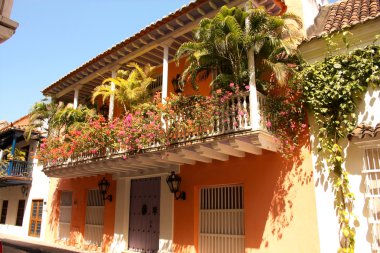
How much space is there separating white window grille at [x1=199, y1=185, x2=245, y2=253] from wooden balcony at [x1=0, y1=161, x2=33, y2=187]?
12539mm

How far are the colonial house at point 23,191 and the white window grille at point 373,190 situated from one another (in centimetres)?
1406

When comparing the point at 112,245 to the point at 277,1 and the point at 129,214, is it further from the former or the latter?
the point at 277,1

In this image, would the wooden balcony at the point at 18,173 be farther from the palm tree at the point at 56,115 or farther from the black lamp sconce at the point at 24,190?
the palm tree at the point at 56,115

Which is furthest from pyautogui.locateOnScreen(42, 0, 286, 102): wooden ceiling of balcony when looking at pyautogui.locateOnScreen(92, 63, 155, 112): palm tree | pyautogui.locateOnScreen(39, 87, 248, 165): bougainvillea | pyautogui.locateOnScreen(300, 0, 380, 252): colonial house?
pyautogui.locateOnScreen(300, 0, 380, 252): colonial house

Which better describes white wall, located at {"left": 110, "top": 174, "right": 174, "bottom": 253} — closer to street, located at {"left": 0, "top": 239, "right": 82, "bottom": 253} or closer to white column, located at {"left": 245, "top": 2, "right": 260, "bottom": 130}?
street, located at {"left": 0, "top": 239, "right": 82, "bottom": 253}

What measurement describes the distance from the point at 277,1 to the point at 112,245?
9.35m

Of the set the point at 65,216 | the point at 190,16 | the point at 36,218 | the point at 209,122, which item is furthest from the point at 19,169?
the point at 209,122

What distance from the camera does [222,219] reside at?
888 cm

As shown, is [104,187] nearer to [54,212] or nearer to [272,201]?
[54,212]

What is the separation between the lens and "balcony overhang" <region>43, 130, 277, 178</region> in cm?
708

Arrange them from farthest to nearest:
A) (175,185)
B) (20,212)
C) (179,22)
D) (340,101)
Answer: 1. (20,212)
2. (175,185)
3. (179,22)
4. (340,101)

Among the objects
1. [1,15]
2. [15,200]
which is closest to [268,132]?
[1,15]

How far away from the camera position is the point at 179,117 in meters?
→ 8.10

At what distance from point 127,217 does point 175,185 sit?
Answer: 2.94 metres
